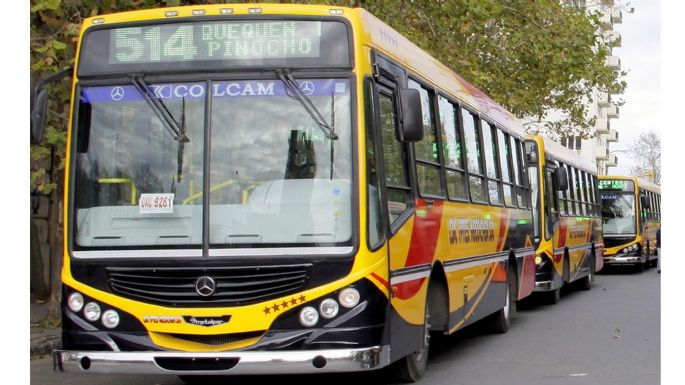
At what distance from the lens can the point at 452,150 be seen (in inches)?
445

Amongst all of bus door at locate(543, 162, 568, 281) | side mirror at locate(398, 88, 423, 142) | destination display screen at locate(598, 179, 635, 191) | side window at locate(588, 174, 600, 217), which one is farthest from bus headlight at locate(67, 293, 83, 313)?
destination display screen at locate(598, 179, 635, 191)

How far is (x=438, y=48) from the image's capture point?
77.4 feet

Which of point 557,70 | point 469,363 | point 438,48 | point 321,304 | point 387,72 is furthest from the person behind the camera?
point 557,70

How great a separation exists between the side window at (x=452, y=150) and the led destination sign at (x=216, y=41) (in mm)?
2829

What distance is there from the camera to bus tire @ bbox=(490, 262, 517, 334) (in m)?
14.6

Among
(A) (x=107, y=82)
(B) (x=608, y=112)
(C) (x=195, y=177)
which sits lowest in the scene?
(C) (x=195, y=177)

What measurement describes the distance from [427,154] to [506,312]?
17.0 ft

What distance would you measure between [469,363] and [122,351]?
4391 millimetres

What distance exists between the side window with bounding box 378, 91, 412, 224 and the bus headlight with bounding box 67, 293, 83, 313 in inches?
95.6

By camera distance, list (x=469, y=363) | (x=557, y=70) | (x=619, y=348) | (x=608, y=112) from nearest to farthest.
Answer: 1. (x=469, y=363)
2. (x=619, y=348)
3. (x=557, y=70)
4. (x=608, y=112)

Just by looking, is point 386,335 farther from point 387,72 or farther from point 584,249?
point 584,249

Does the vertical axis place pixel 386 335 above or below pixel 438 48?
below

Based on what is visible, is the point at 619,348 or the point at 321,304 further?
the point at 619,348

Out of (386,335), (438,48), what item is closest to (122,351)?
(386,335)
